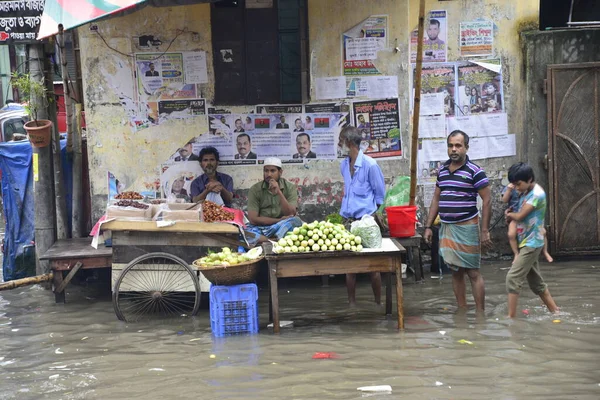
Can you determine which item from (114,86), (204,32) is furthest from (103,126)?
(204,32)

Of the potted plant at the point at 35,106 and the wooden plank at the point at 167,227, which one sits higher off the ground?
the potted plant at the point at 35,106

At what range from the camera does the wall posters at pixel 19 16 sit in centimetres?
875

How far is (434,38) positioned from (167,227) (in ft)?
13.2

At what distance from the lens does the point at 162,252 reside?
805 cm

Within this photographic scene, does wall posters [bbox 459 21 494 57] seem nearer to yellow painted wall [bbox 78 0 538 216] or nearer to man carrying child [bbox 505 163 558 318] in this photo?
yellow painted wall [bbox 78 0 538 216]

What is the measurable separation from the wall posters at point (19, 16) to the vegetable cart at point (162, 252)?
2.56 meters

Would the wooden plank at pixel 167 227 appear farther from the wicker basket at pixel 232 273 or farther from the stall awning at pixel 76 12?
the stall awning at pixel 76 12

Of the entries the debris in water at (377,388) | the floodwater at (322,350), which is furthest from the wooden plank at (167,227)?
the debris in water at (377,388)

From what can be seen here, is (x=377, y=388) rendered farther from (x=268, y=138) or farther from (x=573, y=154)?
(x=573, y=154)

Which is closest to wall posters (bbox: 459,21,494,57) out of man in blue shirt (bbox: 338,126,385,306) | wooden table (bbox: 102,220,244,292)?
man in blue shirt (bbox: 338,126,385,306)

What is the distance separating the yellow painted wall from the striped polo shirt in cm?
221

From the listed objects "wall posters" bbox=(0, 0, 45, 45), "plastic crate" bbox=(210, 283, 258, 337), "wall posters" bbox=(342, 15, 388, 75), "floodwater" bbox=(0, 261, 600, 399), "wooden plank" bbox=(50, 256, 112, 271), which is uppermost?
"wall posters" bbox=(0, 0, 45, 45)

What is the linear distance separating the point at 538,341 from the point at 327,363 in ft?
5.85

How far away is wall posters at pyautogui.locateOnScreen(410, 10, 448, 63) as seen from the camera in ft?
31.4
